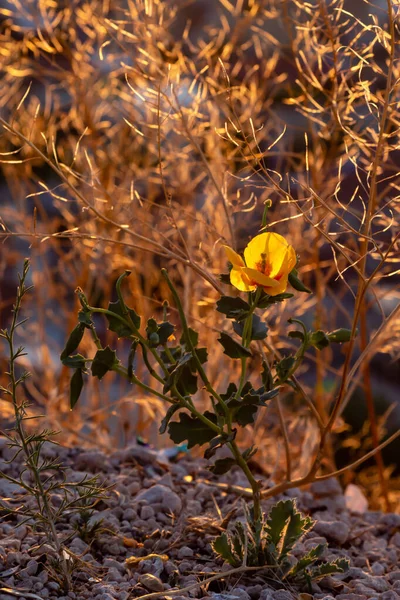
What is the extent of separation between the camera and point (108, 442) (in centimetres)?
297

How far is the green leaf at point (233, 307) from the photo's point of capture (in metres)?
1.39

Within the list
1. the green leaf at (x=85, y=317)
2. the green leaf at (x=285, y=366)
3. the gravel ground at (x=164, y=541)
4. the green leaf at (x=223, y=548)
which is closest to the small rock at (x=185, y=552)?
the gravel ground at (x=164, y=541)

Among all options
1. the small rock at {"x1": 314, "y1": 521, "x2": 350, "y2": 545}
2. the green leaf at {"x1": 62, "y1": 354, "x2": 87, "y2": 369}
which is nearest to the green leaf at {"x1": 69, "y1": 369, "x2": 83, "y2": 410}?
the green leaf at {"x1": 62, "y1": 354, "x2": 87, "y2": 369}

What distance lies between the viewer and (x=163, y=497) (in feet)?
5.79

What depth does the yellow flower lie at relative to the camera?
1309 mm

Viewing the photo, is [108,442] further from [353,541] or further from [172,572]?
[172,572]

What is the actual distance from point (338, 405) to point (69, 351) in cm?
53

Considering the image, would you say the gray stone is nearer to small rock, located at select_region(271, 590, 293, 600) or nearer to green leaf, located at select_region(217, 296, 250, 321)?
small rock, located at select_region(271, 590, 293, 600)

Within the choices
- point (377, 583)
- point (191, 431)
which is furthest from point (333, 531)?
point (191, 431)

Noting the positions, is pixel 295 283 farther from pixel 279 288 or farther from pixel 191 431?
pixel 191 431

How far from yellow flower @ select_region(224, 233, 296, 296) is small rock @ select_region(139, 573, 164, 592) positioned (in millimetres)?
510

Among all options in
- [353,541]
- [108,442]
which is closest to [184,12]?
[108,442]

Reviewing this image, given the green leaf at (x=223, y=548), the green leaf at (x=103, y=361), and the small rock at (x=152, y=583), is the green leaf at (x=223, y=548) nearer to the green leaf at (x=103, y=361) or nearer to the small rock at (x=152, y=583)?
the small rock at (x=152, y=583)

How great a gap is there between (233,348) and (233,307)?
0.26ft
